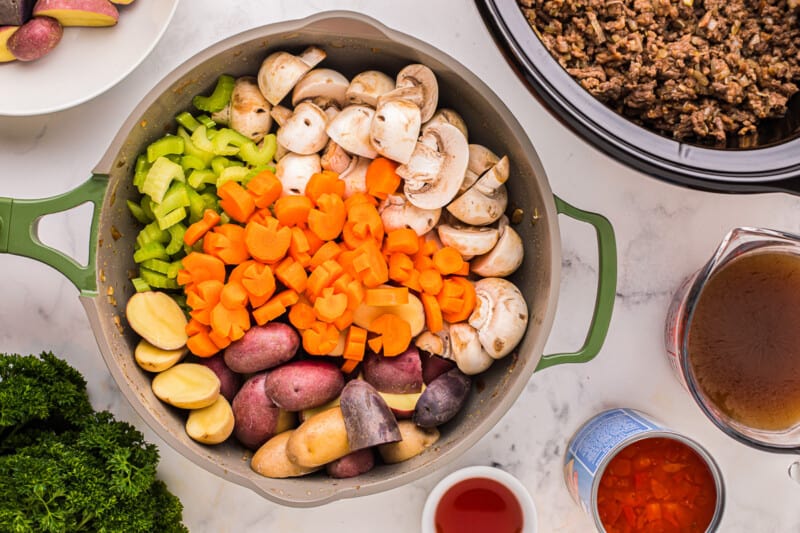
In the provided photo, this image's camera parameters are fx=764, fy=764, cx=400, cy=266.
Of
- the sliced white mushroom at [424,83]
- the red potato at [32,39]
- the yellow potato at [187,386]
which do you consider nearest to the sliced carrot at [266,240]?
the yellow potato at [187,386]

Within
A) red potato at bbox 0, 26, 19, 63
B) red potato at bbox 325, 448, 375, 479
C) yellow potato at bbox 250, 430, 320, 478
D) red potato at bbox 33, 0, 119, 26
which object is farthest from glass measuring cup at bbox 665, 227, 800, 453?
red potato at bbox 0, 26, 19, 63

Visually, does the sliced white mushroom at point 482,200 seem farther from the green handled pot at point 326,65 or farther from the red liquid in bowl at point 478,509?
the red liquid in bowl at point 478,509

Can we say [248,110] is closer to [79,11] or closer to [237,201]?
[237,201]

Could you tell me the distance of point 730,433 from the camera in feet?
4.51

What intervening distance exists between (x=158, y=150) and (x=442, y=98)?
531 mm

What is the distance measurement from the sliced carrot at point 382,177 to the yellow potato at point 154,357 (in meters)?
0.46

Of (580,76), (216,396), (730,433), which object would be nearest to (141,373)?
(216,396)

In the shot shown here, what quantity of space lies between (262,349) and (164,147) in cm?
40

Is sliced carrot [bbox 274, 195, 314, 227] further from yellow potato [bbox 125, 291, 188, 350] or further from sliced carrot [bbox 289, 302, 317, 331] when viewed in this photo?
yellow potato [bbox 125, 291, 188, 350]

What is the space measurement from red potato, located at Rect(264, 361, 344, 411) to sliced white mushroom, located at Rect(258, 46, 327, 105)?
488mm

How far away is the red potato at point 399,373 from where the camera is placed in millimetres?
1372

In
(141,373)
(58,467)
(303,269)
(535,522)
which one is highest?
(303,269)

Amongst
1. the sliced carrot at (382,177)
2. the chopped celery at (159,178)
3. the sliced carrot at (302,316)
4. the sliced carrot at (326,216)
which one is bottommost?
the sliced carrot at (302,316)

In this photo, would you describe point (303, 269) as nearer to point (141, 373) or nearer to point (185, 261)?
point (185, 261)
